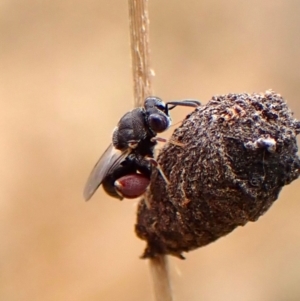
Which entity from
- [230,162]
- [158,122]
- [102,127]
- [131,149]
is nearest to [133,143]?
[131,149]

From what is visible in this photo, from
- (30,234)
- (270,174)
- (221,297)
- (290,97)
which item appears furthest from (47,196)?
(270,174)

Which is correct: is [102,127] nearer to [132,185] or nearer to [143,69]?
[132,185]

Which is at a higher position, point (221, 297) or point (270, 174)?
point (221, 297)

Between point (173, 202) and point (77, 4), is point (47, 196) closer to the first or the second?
point (77, 4)

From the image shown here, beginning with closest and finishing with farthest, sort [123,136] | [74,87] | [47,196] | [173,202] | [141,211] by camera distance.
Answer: [173,202] → [141,211] → [123,136] → [47,196] → [74,87]

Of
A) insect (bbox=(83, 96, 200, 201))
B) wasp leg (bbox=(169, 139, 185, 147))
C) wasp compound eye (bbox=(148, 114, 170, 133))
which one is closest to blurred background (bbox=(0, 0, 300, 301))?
insect (bbox=(83, 96, 200, 201))

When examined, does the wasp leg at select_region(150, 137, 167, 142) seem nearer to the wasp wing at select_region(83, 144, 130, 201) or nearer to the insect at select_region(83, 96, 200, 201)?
the insect at select_region(83, 96, 200, 201)

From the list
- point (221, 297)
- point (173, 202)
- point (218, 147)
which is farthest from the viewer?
point (221, 297)
